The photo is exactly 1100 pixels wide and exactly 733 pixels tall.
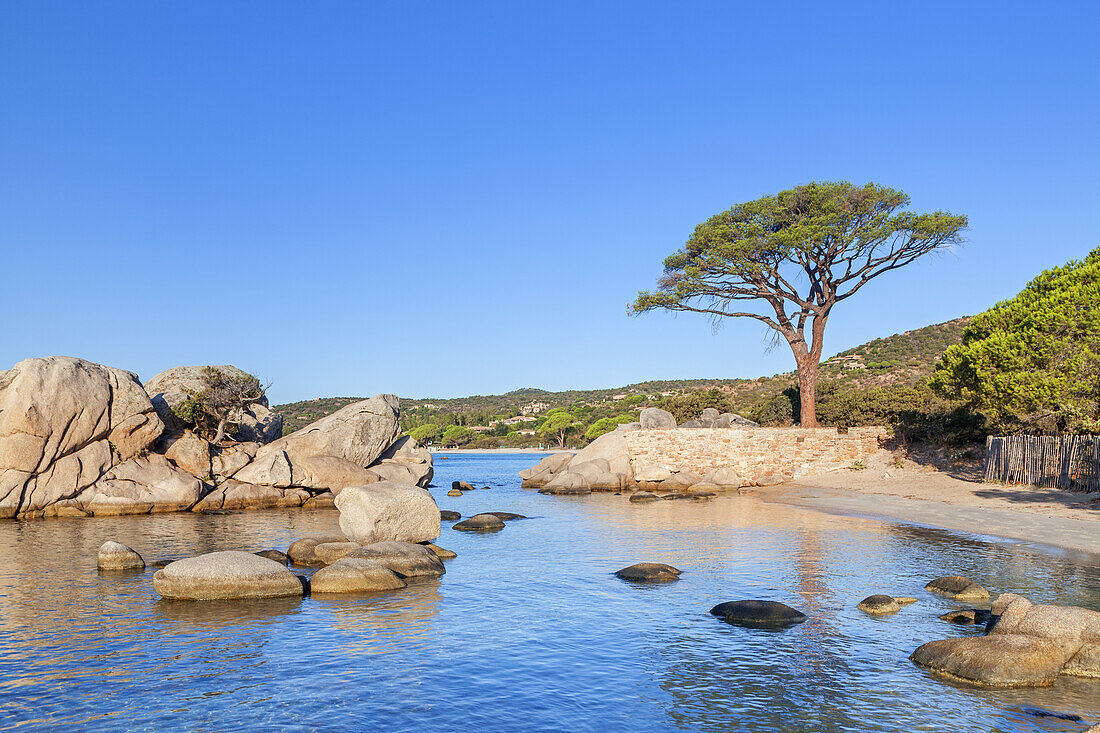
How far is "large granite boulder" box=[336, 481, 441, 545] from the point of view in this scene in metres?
21.3

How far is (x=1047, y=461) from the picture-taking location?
2911 cm

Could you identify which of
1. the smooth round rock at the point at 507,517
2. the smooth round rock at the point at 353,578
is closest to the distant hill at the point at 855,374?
the smooth round rock at the point at 507,517

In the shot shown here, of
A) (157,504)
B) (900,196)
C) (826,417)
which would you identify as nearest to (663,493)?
(826,417)

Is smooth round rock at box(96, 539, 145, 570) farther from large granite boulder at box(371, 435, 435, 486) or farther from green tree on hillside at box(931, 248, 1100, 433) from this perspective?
green tree on hillside at box(931, 248, 1100, 433)

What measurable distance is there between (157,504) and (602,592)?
25.0m

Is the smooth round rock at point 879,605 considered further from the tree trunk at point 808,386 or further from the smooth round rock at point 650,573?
the tree trunk at point 808,386

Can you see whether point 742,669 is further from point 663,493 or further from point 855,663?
point 663,493

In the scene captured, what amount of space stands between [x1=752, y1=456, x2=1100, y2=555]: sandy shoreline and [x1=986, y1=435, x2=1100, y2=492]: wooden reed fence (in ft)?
1.70

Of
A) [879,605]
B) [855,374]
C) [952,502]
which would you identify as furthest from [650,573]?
[855,374]

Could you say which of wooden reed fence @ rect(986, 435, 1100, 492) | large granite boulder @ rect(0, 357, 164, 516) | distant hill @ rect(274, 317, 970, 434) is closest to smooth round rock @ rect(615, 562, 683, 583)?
wooden reed fence @ rect(986, 435, 1100, 492)

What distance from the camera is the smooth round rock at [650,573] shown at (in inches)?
684

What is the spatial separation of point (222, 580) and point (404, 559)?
13.9 feet

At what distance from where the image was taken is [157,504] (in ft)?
108

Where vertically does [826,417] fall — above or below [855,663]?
above
